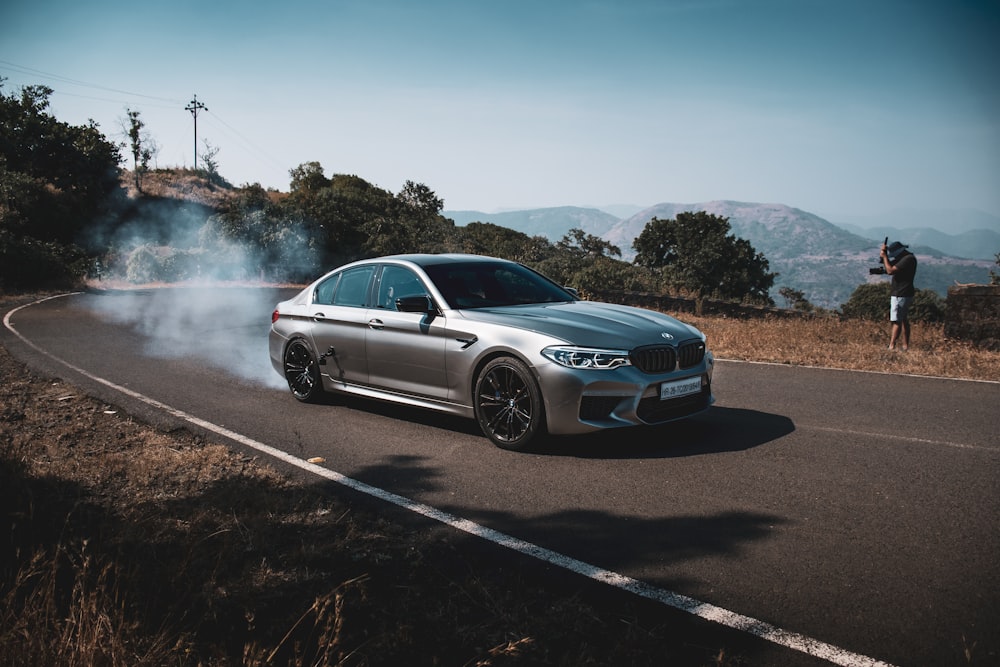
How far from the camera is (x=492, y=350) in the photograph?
238 inches

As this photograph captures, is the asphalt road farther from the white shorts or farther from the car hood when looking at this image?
the white shorts

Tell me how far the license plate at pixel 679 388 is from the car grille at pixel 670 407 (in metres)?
0.04

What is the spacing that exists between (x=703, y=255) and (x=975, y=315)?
61.9 meters

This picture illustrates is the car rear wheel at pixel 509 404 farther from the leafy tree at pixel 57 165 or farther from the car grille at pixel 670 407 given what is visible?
the leafy tree at pixel 57 165

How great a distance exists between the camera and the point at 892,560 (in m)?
3.87

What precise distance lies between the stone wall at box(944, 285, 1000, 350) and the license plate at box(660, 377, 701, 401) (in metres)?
7.81

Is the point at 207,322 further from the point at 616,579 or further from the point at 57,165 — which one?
the point at 57,165

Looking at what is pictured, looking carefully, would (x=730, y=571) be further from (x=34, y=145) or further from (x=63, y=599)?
(x=34, y=145)

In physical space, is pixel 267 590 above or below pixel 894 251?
below

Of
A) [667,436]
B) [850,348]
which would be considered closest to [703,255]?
[850,348]

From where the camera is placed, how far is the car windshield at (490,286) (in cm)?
680

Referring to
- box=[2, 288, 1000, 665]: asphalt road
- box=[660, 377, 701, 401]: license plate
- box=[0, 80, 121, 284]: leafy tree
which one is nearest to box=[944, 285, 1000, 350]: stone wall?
box=[2, 288, 1000, 665]: asphalt road

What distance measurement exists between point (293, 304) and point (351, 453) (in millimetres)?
2914

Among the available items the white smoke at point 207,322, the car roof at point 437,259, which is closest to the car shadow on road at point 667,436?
the car roof at point 437,259
